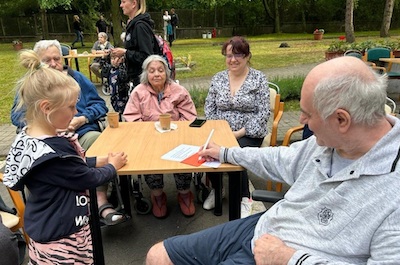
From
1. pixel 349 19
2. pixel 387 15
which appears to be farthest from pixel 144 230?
pixel 387 15

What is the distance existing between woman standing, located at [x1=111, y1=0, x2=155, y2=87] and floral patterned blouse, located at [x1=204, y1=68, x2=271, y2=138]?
917mm

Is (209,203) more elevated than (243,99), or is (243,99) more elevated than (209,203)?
(243,99)

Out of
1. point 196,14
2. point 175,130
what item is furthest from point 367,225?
point 196,14

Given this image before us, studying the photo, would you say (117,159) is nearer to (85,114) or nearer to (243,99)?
(85,114)

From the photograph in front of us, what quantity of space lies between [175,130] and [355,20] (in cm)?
2833

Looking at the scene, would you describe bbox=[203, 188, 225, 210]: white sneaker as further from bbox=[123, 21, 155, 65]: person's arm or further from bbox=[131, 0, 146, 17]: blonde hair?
bbox=[131, 0, 146, 17]: blonde hair

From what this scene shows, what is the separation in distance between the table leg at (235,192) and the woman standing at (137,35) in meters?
1.94

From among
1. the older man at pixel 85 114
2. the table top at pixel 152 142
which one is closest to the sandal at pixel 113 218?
the older man at pixel 85 114

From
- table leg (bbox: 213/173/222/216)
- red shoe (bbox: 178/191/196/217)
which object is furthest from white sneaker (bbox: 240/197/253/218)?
red shoe (bbox: 178/191/196/217)

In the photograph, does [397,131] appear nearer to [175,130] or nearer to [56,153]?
[56,153]

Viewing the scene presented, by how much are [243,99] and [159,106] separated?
30.4 inches

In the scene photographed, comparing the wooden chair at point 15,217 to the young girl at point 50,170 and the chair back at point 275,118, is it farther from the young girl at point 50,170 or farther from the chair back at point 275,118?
the chair back at point 275,118

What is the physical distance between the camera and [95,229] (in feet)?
6.40

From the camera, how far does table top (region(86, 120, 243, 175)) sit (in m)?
1.82
